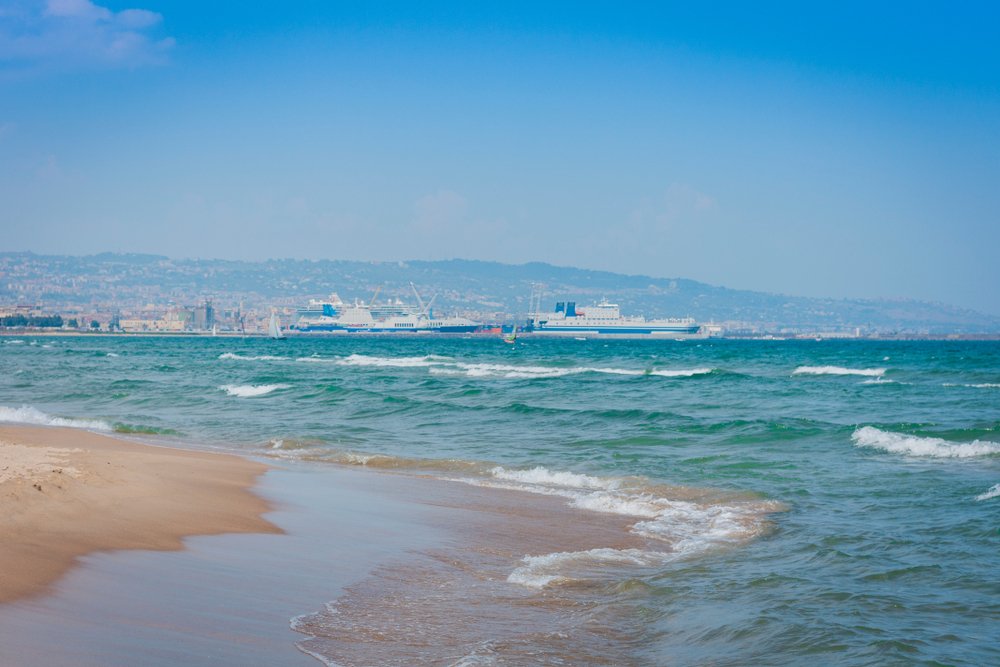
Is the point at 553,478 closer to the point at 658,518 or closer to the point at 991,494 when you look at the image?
the point at 658,518

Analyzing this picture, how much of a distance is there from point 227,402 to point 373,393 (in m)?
4.22

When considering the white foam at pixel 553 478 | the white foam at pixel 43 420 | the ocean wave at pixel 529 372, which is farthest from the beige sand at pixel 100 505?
the ocean wave at pixel 529 372

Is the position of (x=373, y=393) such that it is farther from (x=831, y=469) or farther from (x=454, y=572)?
(x=454, y=572)

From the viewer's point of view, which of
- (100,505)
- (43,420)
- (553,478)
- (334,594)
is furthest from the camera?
(43,420)

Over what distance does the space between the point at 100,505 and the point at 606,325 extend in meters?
146

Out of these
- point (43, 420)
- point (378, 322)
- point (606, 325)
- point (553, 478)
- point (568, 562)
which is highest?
point (568, 562)

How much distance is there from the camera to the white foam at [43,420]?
20453 millimetres

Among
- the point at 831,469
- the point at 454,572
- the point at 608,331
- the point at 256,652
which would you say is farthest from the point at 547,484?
the point at 608,331

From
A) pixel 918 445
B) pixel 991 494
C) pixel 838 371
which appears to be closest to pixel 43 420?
pixel 918 445

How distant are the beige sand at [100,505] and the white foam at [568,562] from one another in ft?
9.14

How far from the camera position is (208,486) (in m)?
11.6

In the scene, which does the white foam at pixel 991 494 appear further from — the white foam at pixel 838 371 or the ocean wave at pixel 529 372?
the white foam at pixel 838 371

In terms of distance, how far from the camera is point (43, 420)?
21.3 meters

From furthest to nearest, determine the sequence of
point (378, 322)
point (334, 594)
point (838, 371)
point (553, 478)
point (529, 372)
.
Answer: point (378, 322) → point (529, 372) → point (838, 371) → point (553, 478) → point (334, 594)
